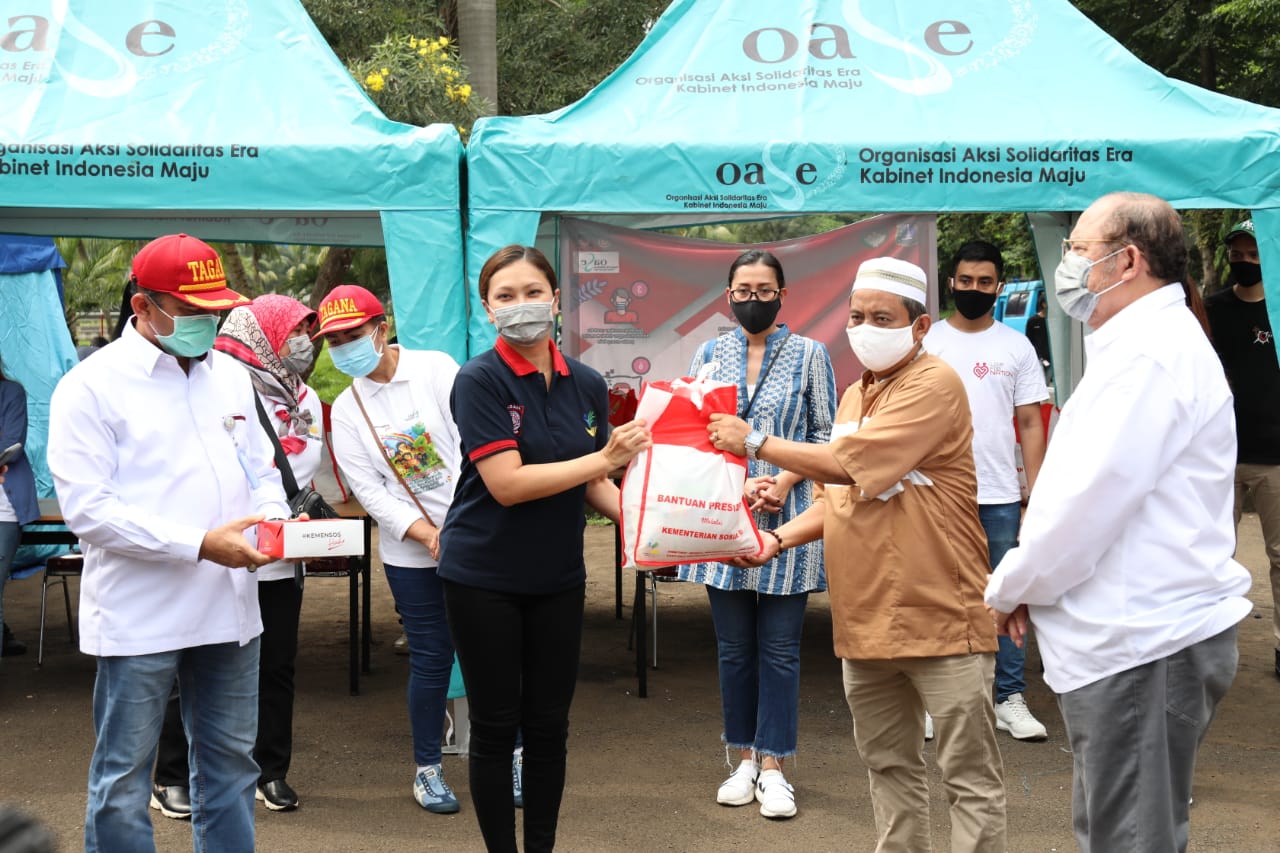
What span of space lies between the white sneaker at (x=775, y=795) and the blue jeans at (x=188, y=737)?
193 centimetres

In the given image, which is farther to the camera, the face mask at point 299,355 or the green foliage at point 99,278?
the green foliage at point 99,278

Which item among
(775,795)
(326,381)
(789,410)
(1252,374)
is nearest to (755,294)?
(789,410)

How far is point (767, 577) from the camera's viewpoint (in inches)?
183

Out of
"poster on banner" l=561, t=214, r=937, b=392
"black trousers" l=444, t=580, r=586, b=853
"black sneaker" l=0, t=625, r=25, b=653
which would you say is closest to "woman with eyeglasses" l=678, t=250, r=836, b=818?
"black trousers" l=444, t=580, r=586, b=853

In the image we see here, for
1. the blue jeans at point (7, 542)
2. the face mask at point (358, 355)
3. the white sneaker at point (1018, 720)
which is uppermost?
the face mask at point (358, 355)

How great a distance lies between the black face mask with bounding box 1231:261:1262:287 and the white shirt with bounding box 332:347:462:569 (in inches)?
155

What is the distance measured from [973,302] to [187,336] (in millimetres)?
3338

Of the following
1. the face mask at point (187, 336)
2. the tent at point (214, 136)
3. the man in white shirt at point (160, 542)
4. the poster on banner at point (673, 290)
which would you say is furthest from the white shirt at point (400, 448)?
the poster on banner at point (673, 290)

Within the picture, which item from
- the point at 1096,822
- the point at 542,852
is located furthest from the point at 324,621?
the point at 1096,822

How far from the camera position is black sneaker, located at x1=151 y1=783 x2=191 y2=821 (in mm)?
4766

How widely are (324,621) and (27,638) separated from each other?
1717 millimetres

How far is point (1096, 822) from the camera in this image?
2.76 m

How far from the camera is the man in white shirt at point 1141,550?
2.62 meters

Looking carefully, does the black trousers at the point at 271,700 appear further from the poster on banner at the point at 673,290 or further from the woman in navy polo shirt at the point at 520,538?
the poster on banner at the point at 673,290
